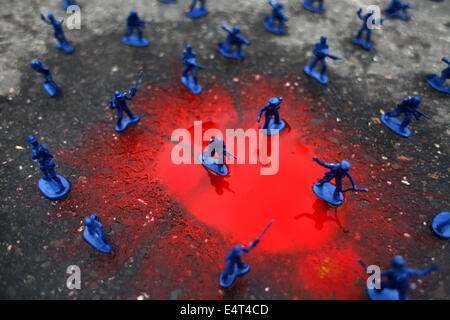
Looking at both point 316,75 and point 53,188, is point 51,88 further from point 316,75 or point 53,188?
point 316,75

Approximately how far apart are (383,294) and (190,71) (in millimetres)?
8074

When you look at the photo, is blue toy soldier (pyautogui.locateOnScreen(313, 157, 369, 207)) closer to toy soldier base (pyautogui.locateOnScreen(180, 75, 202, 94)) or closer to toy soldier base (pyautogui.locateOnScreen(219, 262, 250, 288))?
toy soldier base (pyautogui.locateOnScreen(219, 262, 250, 288))

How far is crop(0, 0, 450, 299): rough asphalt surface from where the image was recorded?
23.5 ft

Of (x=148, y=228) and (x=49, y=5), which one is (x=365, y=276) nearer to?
(x=148, y=228)

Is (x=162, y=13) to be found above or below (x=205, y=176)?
above

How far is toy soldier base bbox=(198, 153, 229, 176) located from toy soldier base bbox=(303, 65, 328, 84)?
4.47m

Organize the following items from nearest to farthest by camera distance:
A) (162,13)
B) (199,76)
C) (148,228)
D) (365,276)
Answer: (365,276) → (148,228) → (199,76) → (162,13)

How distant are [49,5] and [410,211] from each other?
14.2 metres

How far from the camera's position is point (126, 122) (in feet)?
30.3

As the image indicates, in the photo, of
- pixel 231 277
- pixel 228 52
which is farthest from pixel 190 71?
pixel 231 277
